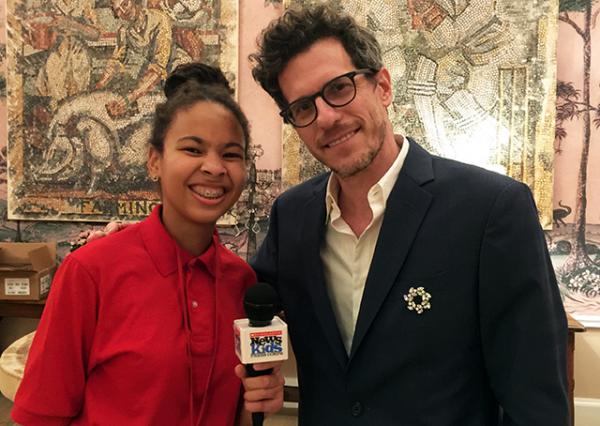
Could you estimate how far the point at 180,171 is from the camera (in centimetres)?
121

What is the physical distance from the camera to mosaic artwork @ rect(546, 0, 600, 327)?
2770mm

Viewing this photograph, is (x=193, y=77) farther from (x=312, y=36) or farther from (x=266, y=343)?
(x=266, y=343)

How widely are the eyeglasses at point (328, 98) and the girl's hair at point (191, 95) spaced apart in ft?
0.49

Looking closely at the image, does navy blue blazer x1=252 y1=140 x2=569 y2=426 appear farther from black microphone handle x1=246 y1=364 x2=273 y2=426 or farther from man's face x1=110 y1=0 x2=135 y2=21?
man's face x1=110 y1=0 x2=135 y2=21

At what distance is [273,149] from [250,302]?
2082 millimetres

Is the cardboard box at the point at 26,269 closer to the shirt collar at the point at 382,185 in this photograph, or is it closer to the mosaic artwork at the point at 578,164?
the shirt collar at the point at 382,185

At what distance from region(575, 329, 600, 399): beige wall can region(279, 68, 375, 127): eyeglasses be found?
8.17ft

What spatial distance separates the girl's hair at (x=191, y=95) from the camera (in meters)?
1.27

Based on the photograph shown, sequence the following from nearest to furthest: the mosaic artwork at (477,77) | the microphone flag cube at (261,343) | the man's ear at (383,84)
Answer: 1. the microphone flag cube at (261,343)
2. the man's ear at (383,84)
3. the mosaic artwork at (477,77)

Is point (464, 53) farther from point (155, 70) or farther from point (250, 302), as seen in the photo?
point (250, 302)

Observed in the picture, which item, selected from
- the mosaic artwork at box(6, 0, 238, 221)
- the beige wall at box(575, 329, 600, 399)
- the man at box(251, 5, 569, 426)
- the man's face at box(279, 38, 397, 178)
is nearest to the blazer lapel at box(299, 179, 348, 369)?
the man at box(251, 5, 569, 426)

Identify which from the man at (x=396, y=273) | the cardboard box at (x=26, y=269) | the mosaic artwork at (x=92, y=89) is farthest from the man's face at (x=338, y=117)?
the cardboard box at (x=26, y=269)

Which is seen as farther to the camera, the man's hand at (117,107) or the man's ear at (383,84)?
the man's hand at (117,107)

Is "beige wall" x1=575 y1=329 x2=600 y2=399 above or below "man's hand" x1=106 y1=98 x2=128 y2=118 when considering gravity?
below
